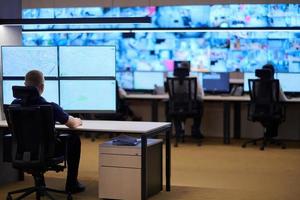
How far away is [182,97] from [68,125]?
417 centimetres

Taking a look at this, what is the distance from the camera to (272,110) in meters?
9.39

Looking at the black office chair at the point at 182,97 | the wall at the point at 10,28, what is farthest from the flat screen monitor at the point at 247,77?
the wall at the point at 10,28

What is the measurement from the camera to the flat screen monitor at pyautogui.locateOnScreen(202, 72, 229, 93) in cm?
1069

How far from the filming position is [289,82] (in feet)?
33.5

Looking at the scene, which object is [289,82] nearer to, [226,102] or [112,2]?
[226,102]

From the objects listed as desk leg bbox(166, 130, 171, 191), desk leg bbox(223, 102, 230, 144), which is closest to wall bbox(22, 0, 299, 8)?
desk leg bbox(223, 102, 230, 144)

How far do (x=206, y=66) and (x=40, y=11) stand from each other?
13.1 ft

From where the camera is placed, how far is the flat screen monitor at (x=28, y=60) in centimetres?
666

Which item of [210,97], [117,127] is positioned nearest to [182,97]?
[210,97]

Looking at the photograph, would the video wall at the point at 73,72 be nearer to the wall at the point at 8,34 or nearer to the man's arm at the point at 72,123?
the wall at the point at 8,34

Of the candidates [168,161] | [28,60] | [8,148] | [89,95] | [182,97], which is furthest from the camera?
[182,97]

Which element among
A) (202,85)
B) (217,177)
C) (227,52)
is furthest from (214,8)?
(217,177)

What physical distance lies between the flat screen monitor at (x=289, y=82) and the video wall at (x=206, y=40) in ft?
5.06

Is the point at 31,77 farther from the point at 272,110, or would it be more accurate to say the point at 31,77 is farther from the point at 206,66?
the point at 206,66
